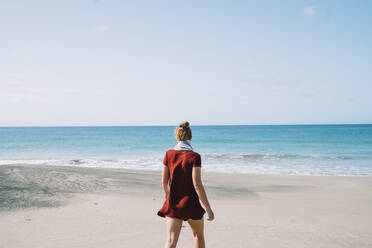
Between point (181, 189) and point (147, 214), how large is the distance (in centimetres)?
385

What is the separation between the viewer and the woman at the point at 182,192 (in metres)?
3.13

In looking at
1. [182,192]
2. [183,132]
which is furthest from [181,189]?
[183,132]

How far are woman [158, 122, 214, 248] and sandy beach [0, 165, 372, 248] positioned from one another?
1943mm

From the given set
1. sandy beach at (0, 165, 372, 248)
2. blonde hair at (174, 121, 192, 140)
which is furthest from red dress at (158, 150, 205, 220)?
sandy beach at (0, 165, 372, 248)

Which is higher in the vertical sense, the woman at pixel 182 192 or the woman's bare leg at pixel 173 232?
the woman at pixel 182 192

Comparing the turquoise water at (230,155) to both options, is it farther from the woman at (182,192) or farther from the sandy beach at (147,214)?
the woman at (182,192)

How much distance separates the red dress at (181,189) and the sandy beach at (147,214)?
2033 millimetres

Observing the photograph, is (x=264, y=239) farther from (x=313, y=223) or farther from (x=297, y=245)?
(x=313, y=223)

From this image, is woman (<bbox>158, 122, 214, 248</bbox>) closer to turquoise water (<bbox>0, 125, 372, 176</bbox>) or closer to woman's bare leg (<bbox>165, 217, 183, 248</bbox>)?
woman's bare leg (<bbox>165, 217, 183, 248</bbox>)

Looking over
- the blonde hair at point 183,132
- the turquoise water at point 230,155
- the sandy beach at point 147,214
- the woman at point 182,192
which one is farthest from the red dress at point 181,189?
the turquoise water at point 230,155

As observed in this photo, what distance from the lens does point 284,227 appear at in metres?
5.94

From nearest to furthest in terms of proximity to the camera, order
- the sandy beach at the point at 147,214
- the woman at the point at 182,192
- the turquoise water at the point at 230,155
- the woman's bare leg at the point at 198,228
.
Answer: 1. the woman at the point at 182,192
2. the woman's bare leg at the point at 198,228
3. the sandy beach at the point at 147,214
4. the turquoise water at the point at 230,155

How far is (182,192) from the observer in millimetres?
3223

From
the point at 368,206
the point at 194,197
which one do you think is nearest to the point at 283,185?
the point at 368,206
